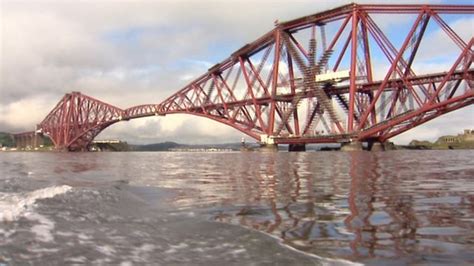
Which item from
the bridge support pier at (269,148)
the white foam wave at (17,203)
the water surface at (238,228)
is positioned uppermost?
the bridge support pier at (269,148)

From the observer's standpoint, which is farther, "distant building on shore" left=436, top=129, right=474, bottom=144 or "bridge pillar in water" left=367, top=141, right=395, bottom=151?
"distant building on shore" left=436, top=129, right=474, bottom=144

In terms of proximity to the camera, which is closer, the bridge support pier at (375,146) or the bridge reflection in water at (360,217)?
the bridge reflection in water at (360,217)

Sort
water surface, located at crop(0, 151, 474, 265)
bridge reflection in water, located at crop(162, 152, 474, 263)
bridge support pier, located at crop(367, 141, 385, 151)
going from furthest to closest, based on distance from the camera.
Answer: bridge support pier, located at crop(367, 141, 385, 151), bridge reflection in water, located at crop(162, 152, 474, 263), water surface, located at crop(0, 151, 474, 265)

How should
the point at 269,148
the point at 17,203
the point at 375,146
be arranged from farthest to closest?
the point at 269,148 < the point at 375,146 < the point at 17,203

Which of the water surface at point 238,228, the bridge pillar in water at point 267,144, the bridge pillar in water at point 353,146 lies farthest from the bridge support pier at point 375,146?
the water surface at point 238,228

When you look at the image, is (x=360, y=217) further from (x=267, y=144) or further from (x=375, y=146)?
(x=267, y=144)

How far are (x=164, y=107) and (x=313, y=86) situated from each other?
52.8 meters

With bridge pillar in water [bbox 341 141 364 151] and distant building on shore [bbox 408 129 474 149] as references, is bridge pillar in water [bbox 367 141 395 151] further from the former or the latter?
distant building on shore [bbox 408 129 474 149]

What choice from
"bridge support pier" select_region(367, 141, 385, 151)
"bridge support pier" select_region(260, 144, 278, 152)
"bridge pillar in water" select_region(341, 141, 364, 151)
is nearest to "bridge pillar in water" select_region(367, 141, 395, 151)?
"bridge support pier" select_region(367, 141, 385, 151)

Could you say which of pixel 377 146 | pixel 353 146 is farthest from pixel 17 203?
pixel 377 146

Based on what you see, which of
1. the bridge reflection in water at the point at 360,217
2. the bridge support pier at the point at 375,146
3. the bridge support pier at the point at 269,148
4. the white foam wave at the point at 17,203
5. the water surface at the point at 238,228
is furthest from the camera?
the bridge support pier at the point at 269,148

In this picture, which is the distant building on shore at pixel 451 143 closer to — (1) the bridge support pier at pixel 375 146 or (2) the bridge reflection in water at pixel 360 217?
(1) the bridge support pier at pixel 375 146

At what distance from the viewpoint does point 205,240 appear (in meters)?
6.10

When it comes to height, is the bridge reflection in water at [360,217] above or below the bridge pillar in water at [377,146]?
below
